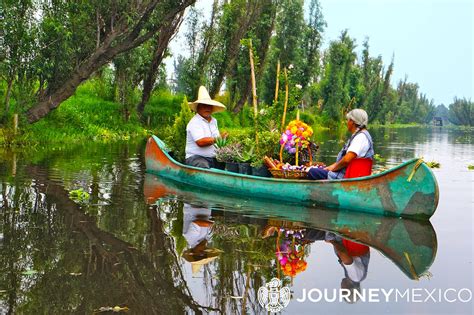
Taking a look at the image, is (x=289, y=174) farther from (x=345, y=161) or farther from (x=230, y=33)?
(x=230, y=33)

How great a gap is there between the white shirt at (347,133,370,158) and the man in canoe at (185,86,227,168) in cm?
304

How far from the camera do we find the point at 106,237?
6281 millimetres

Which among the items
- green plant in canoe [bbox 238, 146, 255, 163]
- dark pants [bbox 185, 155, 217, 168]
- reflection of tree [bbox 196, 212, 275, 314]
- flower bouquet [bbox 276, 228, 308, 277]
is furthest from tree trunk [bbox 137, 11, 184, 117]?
flower bouquet [bbox 276, 228, 308, 277]

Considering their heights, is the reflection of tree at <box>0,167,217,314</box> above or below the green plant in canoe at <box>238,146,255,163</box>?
below

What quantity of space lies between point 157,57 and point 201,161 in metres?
17.7

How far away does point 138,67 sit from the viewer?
86.7 ft

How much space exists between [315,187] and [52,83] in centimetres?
1147

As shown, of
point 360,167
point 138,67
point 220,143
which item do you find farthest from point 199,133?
point 138,67

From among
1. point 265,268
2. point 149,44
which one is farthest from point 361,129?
point 149,44

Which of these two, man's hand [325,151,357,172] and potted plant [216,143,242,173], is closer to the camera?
man's hand [325,151,357,172]

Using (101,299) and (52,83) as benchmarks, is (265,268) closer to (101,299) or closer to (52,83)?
(101,299)

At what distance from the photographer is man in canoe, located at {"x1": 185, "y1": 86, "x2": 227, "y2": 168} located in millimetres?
10406

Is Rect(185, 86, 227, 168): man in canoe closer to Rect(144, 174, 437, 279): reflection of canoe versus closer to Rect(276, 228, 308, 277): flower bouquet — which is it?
Rect(144, 174, 437, 279): reflection of canoe
